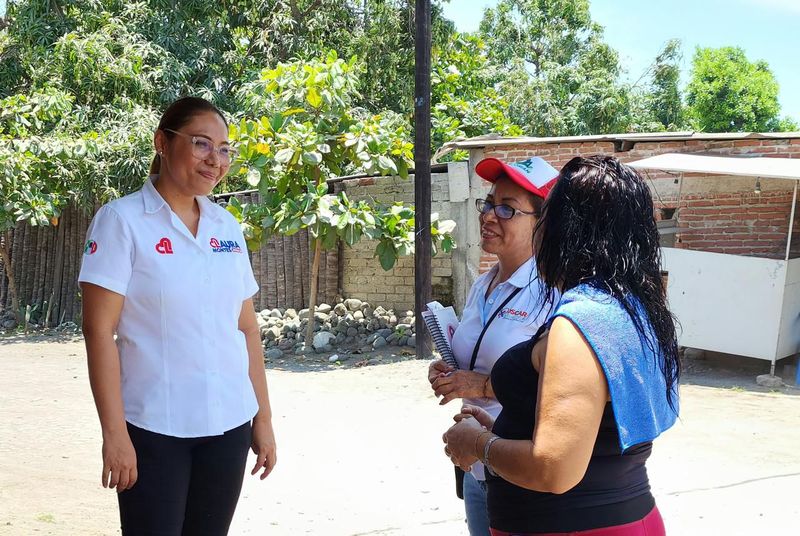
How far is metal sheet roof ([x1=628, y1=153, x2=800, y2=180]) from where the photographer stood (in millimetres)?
8250

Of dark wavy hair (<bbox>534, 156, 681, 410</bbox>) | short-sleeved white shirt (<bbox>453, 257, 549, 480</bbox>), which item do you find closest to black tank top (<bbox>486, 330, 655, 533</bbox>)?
dark wavy hair (<bbox>534, 156, 681, 410</bbox>)

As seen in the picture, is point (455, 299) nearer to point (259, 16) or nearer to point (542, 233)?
point (259, 16)

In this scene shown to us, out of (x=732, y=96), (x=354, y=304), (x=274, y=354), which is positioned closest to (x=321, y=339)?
(x=274, y=354)

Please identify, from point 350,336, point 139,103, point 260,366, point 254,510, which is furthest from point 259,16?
point 260,366

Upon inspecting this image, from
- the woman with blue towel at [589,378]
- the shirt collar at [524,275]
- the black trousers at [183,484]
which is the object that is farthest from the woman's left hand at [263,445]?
the woman with blue towel at [589,378]

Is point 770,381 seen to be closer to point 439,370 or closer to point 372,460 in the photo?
point 372,460

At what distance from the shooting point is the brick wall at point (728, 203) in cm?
933

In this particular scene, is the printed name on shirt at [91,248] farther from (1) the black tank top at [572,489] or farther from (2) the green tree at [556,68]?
(2) the green tree at [556,68]

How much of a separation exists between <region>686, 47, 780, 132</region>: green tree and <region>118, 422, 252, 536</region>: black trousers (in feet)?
93.5

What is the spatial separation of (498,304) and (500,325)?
0.08 metres

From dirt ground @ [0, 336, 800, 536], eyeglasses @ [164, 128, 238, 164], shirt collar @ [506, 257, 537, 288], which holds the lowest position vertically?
dirt ground @ [0, 336, 800, 536]

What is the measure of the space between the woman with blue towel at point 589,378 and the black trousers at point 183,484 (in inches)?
35.3

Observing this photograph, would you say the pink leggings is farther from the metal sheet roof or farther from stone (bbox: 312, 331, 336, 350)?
stone (bbox: 312, 331, 336, 350)

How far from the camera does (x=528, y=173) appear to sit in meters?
2.54
